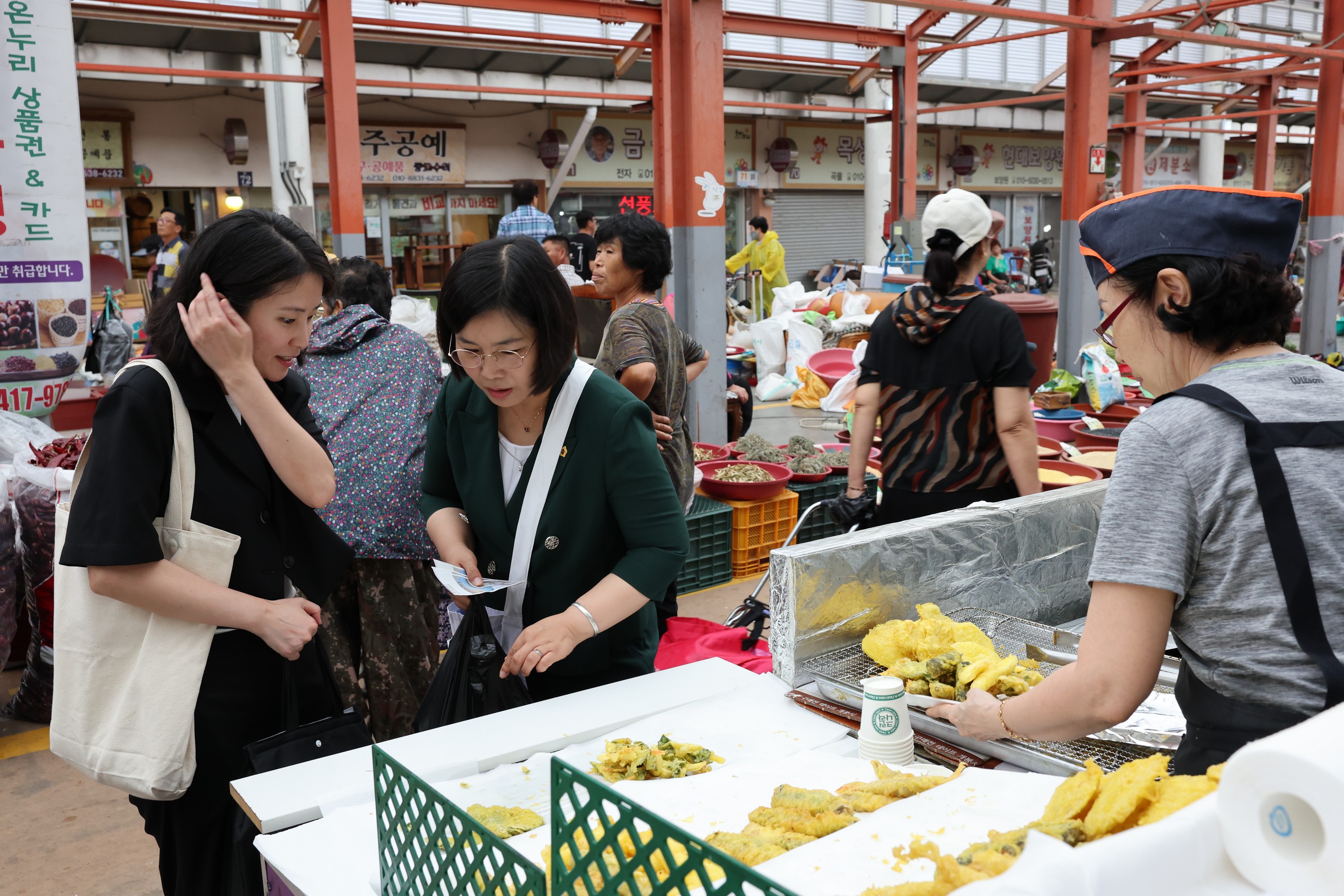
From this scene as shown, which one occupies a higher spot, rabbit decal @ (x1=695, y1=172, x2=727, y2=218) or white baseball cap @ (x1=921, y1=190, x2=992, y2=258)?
rabbit decal @ (x1=695, y1=172, x2=727, y2=218)

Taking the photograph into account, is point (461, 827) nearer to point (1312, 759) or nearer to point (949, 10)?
point (1312, 759)

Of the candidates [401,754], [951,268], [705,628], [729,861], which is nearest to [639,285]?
[951,268]

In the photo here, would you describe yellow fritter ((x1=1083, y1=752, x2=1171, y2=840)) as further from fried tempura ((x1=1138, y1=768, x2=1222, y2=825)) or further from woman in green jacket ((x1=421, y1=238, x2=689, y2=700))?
woman in green jacket ((x1=421, y1=238, x2=689, y2=700))

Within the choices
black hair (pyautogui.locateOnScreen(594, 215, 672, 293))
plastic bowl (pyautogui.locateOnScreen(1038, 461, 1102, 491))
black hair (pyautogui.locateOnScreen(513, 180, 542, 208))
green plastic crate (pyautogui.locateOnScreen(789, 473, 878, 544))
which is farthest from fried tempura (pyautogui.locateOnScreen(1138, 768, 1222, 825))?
black hair (pyautogui.locateOnScreen(513, 180, 542, 208))

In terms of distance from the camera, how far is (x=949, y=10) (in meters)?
7.94

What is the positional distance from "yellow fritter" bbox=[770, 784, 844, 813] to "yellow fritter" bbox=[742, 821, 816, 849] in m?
0.08

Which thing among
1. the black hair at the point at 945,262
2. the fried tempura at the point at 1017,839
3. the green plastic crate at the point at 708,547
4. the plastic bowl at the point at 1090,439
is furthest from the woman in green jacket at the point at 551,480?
the plastic bowl at the point at 1090,439

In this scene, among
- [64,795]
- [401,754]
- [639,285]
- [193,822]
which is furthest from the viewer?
[639,285]

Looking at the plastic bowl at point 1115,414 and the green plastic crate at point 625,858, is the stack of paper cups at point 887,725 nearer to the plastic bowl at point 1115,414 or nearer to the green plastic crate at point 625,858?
the green plastic crate at point 625,858

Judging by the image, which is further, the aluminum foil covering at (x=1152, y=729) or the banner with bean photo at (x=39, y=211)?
the banner with bean photo at (x=39, y=211)

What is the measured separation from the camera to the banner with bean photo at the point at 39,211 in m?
4.23

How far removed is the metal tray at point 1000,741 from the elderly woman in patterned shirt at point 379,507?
1462 mm

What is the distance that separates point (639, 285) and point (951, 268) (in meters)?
1.07

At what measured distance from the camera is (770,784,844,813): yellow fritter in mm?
1433
